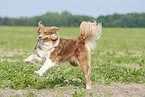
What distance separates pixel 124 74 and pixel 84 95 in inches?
120

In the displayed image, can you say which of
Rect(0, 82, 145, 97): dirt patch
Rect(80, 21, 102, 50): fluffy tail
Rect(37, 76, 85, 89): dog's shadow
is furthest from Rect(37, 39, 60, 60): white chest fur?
Rect(37, 76, 85, 89): dog's shadow

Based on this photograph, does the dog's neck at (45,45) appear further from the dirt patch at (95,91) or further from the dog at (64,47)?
the dirt patch at (95,91)

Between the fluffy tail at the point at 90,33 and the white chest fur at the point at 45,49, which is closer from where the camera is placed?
the white chest fur at the point at 45,49

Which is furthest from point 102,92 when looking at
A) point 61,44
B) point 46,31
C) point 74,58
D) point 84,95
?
point 46,31

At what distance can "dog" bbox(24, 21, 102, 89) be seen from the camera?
18.9 feet

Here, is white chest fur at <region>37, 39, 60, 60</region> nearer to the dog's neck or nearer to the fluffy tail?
the dog's neck

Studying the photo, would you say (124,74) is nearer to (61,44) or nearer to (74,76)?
(74,76)

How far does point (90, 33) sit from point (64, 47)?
0.91m

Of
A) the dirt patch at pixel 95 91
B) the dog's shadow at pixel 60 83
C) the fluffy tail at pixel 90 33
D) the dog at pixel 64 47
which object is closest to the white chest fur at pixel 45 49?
the dog at pixel 64 47

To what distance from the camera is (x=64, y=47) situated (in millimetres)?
6141

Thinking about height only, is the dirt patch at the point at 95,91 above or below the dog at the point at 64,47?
below

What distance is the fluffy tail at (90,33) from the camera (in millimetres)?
6562

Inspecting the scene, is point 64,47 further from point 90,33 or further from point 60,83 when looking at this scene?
point 60,83

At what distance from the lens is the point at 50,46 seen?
5805 mm
